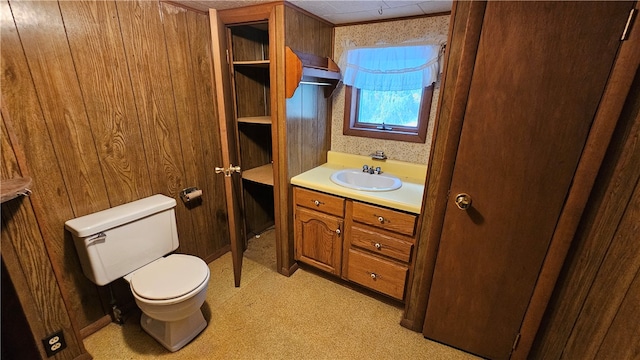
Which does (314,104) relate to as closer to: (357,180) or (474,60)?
(357,180)

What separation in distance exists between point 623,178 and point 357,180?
56.6 inches

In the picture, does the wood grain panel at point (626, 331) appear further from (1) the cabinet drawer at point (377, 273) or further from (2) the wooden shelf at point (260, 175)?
(2) the wooden shelf at point (260, 175)

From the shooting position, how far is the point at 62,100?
133cm

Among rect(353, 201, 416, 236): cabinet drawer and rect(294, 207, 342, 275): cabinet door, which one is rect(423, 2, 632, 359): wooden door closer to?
rect(353, 201, 416, 236): cabinet drawer

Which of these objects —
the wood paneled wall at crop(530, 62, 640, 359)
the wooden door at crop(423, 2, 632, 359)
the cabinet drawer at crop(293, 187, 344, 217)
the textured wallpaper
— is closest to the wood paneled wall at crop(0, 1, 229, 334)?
the cabinet drawer at crop(293, 187, 344, 217)

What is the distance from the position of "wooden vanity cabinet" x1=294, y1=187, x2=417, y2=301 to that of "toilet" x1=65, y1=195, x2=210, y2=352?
2.51ft

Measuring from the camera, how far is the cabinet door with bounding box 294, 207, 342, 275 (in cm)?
191

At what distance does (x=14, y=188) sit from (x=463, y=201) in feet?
6.24

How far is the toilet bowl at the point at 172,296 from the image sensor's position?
4.57ft

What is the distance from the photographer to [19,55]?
118cm

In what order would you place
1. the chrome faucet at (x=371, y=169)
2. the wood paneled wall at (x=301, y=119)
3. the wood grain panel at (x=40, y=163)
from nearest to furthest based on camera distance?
the wood grain panel at (x=40, y=163) < the wood paneled wall at (x=301, y=119) < the chrome faucet at (x=371, y=169)

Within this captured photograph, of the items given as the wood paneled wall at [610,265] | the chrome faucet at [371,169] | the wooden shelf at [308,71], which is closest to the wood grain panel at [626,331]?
the wood paneled wall at [610,265]

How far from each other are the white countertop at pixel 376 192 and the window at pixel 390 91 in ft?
0.68

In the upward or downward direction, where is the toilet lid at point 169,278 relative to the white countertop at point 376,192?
downward
